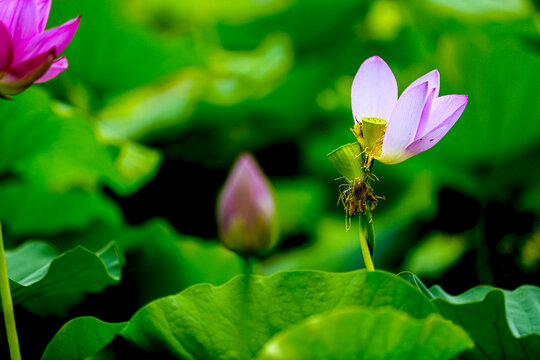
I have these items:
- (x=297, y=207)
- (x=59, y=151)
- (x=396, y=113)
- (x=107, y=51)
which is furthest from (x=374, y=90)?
(x=107, y=51)

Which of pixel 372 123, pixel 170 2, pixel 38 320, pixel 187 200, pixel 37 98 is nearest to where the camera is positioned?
pixel 372 123

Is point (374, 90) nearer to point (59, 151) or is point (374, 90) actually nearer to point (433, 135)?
point (433, 135)

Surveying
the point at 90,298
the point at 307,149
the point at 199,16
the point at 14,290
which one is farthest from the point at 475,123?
the point at 199,16

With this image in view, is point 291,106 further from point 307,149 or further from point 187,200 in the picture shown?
point 187,200

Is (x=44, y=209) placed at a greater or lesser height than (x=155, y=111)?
lesser

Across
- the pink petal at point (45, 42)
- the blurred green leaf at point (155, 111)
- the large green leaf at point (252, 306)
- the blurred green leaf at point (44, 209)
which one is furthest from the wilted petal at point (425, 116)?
the blurred green leaf at point (155, 111)

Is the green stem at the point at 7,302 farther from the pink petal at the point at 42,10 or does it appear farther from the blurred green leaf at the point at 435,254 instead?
the blurred green leaf at the point at 435,254

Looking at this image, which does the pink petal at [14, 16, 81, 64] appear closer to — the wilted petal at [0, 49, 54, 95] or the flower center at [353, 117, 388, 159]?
the wilted petal at [0, 49, 54, 95]
